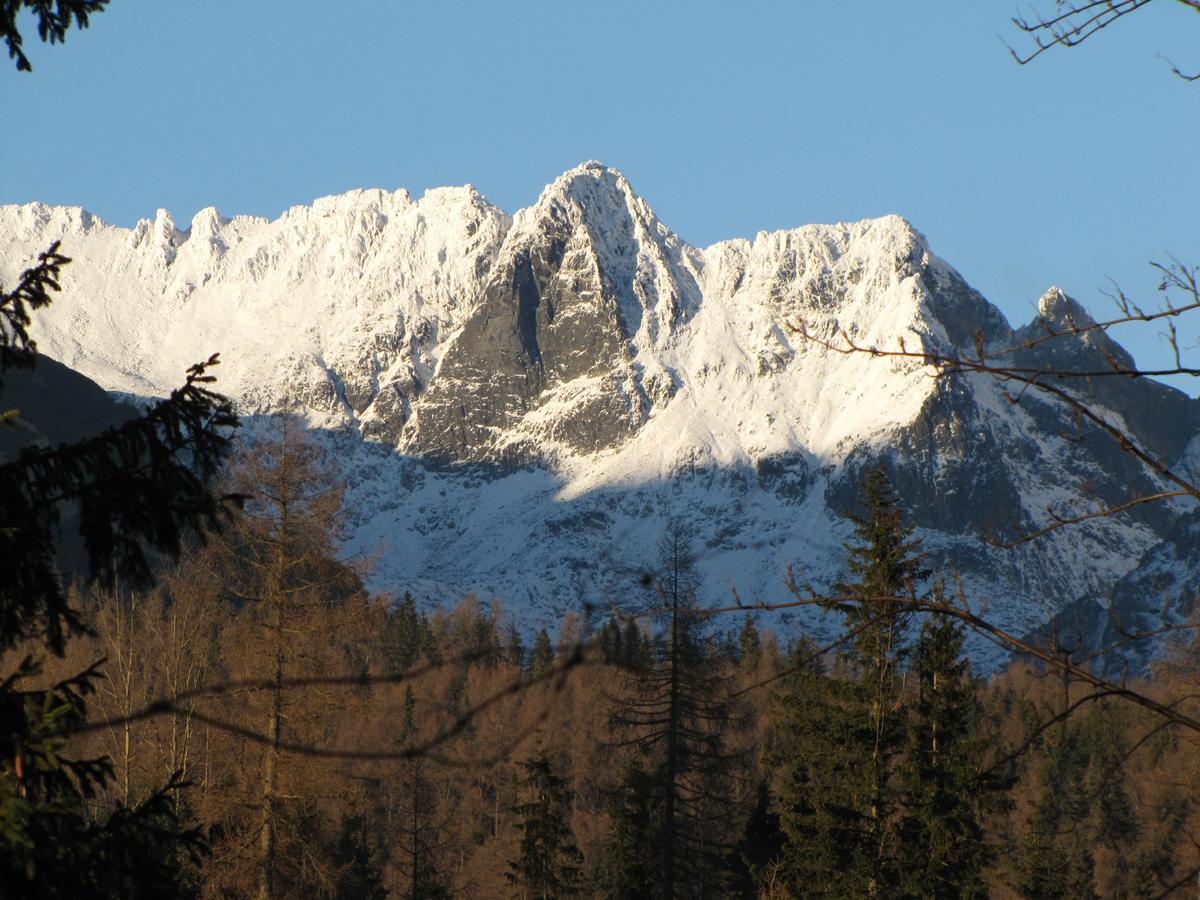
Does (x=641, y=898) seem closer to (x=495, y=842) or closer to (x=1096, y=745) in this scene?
(x=495, y=842)

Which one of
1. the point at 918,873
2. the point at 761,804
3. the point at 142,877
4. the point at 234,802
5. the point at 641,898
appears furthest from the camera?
the point at 761,804

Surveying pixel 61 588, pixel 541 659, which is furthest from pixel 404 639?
pixel 61 588

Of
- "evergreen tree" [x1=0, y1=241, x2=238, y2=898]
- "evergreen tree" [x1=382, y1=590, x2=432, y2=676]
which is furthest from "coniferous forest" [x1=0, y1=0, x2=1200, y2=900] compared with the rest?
"evergreen tree" [x1=382, y1=590, x2=432, y2=676]

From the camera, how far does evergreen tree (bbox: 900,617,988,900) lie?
19.8 m

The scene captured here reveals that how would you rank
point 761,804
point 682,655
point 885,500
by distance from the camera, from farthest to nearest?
1. point 761,804
2. point 682,655
3. point 885,500

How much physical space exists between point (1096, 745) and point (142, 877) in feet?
230

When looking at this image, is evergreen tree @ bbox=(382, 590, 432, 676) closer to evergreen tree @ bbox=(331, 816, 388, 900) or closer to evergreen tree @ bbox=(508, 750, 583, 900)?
evergreen tree @ bbox=(331, 816, 388, 900)

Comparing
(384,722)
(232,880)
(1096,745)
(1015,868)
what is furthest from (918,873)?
(1096,745)

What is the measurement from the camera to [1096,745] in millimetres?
68812

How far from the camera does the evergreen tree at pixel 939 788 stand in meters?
19.8

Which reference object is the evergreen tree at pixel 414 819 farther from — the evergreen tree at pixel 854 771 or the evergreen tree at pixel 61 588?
the evergreen tree at pixel 61 588

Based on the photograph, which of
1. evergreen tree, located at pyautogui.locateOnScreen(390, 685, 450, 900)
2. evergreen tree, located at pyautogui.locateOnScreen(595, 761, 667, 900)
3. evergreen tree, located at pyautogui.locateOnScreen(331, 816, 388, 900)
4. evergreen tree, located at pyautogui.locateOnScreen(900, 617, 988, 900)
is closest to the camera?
evergreen tree, located at pyautogui.locateOnScreen(900, 617, 988, 900)

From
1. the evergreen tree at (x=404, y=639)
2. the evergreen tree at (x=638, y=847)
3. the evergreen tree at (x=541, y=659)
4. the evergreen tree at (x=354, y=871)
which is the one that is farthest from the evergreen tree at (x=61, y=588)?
the evergreen tree at (x=404, y=639)

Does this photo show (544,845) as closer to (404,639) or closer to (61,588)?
(61,588)
